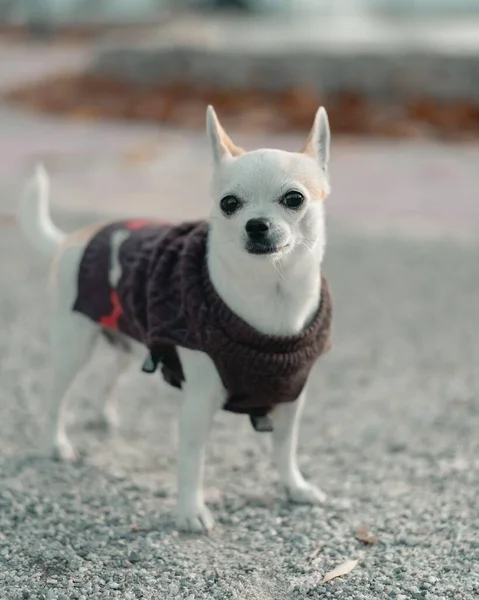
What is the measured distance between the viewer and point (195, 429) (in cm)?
282

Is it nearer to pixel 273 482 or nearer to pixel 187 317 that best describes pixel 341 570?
Result: pixel 273 482

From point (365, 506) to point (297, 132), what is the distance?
8.40 meters

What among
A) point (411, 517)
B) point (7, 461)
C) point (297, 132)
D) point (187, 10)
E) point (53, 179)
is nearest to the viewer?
point (411, 517)

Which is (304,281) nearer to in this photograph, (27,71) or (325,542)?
(325,542)

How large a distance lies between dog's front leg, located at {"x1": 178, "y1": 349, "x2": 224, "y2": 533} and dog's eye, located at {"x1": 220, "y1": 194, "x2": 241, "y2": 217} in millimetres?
465

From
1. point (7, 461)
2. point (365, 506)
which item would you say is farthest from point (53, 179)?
point (365, 506)

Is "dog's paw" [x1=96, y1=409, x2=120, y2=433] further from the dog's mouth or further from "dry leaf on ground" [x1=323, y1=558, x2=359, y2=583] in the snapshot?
the dog's mouth

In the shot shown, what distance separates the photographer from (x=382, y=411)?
160 inches

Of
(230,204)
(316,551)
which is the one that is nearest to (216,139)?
(230,204)

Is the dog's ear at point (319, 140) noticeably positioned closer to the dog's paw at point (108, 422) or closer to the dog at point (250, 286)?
the dog at point (250, 286)

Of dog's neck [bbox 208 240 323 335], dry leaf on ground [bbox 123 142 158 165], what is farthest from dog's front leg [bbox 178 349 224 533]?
dry leaf on ground [bbox 123 142 158 165]

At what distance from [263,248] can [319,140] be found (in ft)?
1.60

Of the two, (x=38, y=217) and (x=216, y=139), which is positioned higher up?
(x=216, y=139)

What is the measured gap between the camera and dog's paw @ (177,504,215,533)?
113 inches
